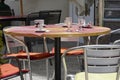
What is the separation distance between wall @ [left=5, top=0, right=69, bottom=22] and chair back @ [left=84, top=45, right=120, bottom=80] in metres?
6.17

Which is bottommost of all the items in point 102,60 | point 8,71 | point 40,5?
point 8,71

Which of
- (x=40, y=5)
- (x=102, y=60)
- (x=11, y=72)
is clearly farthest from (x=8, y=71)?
(x=40, y=5)

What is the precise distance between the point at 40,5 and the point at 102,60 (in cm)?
662

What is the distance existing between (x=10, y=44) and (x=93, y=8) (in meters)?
3.78

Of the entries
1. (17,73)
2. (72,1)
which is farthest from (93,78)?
(72,1)

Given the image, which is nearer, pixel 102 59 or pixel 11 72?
pixel 102 59

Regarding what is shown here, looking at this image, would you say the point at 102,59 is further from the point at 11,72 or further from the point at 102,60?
the point at 11,72

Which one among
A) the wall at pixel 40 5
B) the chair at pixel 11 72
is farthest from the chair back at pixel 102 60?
the wall at pixel 40 5

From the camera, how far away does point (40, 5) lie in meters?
8.73

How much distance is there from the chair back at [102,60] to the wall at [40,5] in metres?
6.17

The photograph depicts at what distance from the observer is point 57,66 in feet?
11.5

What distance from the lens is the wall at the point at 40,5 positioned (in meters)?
8.48

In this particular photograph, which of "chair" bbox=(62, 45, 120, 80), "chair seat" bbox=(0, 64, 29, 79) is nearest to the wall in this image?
"chair seat" bbox=(0, 64, 29, 79)

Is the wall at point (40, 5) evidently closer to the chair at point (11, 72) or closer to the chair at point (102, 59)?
the chair at point (11, 72)
